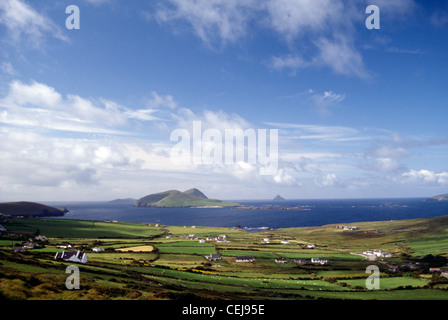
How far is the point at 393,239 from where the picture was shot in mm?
121750

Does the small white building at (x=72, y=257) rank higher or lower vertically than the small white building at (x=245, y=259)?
higher

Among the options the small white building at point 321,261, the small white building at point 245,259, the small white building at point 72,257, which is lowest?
the small white building at point 321,261

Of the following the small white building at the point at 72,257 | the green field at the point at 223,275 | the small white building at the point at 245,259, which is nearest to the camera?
the green field at the point at 223,275

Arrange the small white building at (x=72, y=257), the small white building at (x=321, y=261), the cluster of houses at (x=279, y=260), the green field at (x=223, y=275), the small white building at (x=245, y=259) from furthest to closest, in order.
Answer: the small white building at (x=245, y=259)
the cluster of houses at (x=279, y=260)
the small white building at (x=321, y=261)
the small white building at (x=72, y=257)
the green field at (x=223, y=275)

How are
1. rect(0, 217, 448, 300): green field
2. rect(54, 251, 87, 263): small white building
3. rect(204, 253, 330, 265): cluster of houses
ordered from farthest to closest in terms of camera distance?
rect(204, 253, 330, 265): cluster of houses, rect(54, 251, 87, 263): small white building, rect(0, 217, 448, 300): green field

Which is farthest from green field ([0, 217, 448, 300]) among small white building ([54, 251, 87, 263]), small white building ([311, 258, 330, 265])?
small white building ([311, 258, 330, 265])

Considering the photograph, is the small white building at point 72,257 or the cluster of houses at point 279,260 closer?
the small white building at point 72,257

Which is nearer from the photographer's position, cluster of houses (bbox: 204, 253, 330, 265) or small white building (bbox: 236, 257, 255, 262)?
cluster of houses (bbox: 204, 253, 330, 265)

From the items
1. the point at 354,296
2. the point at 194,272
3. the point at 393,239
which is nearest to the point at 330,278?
the point at 354,296

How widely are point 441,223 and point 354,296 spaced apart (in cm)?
12850

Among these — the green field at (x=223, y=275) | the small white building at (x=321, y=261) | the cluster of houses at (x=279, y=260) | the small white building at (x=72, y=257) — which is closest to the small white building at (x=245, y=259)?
the cluster of houses at (x=279, y=260)

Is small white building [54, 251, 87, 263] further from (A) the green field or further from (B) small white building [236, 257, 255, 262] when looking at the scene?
(B) small white building [236, 257, 255, 262]

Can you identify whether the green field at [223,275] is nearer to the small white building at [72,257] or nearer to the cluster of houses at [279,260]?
the cluster of houses at [279,260]

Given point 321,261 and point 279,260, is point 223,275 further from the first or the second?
point 321,261
